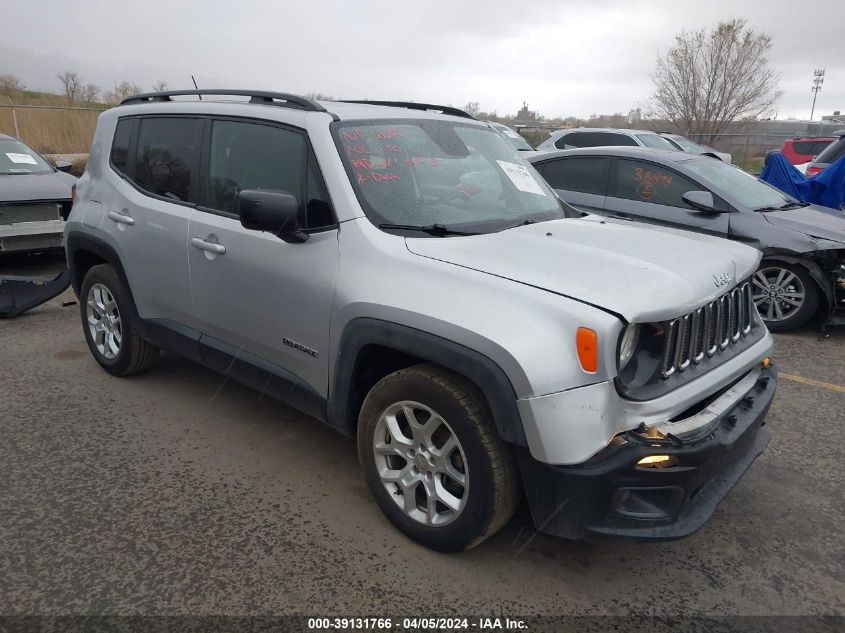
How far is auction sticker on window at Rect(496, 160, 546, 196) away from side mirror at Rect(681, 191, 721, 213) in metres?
2.69

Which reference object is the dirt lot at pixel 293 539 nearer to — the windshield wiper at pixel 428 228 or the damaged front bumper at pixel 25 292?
the windshield wiper at pixel 428 228

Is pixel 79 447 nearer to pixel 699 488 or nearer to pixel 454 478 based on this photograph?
pixel 454 478

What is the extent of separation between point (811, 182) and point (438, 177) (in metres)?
7.00

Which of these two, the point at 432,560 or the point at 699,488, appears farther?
the point at 432,560

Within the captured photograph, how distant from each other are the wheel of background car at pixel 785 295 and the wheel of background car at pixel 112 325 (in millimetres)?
5341

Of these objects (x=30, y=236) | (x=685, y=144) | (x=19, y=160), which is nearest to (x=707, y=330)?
(x=30, y=236)

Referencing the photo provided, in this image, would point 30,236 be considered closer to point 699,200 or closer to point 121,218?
point 121,218

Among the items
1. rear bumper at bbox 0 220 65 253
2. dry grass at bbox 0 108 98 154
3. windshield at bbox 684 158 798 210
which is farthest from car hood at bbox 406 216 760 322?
dry grass at bbox 0 108 98 154

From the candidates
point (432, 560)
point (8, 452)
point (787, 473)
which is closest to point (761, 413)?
point (787, 473)

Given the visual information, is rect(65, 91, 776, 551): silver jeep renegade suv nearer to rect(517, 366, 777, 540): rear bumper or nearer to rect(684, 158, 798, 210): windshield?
rect(517, 366, 777, 540): rear bumper

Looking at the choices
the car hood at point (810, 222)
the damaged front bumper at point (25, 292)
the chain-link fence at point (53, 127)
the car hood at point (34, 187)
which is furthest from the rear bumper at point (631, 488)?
the chain-link fence at point (53, 127)

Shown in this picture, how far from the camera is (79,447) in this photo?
3.72m

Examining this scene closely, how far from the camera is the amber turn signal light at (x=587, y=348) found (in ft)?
7.44

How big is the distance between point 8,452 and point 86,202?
182 centimetres
